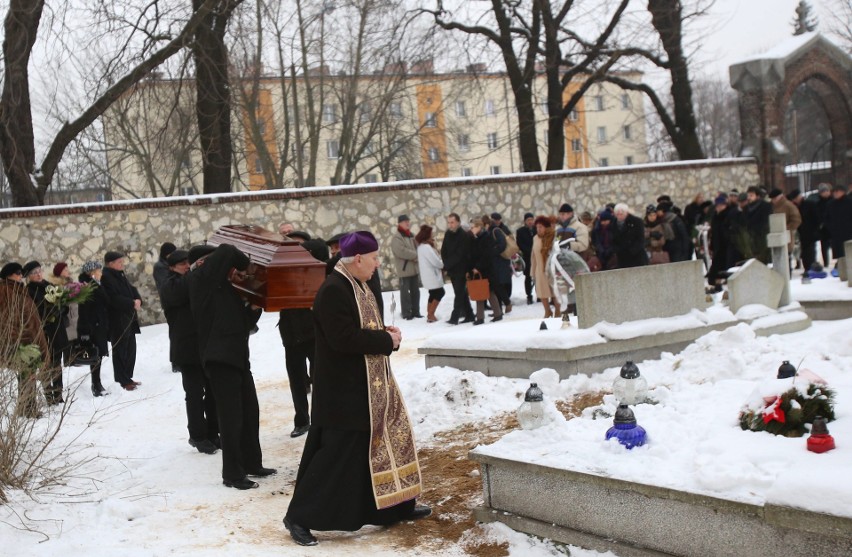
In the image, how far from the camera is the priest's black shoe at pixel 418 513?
5.80 m

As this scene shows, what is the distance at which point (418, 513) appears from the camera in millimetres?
5840

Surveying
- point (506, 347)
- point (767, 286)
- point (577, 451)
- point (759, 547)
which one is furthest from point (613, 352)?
point (759, 547)

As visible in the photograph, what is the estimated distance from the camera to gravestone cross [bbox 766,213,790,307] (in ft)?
35.8

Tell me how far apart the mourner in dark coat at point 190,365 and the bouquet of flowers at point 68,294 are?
9.77 ft

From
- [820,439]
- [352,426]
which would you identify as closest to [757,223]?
[820,439]

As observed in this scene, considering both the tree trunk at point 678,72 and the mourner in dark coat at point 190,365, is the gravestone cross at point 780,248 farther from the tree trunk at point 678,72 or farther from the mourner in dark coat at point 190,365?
the tree trunk at point 678,72

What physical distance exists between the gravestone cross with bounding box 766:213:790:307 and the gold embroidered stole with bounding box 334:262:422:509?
665 centimetres

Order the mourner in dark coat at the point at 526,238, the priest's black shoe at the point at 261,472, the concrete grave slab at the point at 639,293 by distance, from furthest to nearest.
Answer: the mourner in dark coat at the point at 526,238, the concrete grave slab at the point at 639,293, the priest's black shoe at the point at 261,472

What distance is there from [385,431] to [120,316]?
711cm

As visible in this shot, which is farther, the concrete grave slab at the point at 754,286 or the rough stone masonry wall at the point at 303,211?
the rough stone masonry wall at the point at 303,211

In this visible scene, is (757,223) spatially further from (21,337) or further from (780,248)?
(21,337)

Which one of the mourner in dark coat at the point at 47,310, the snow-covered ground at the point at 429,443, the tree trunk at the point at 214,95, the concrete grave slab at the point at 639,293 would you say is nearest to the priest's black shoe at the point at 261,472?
the snow-covered ground at the point at 429,443

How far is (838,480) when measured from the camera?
13.6 ft

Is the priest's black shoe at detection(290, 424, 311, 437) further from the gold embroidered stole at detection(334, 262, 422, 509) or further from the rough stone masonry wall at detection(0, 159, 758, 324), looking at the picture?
the rough stone masonry wall at detection(0, 159, 758, 324)
